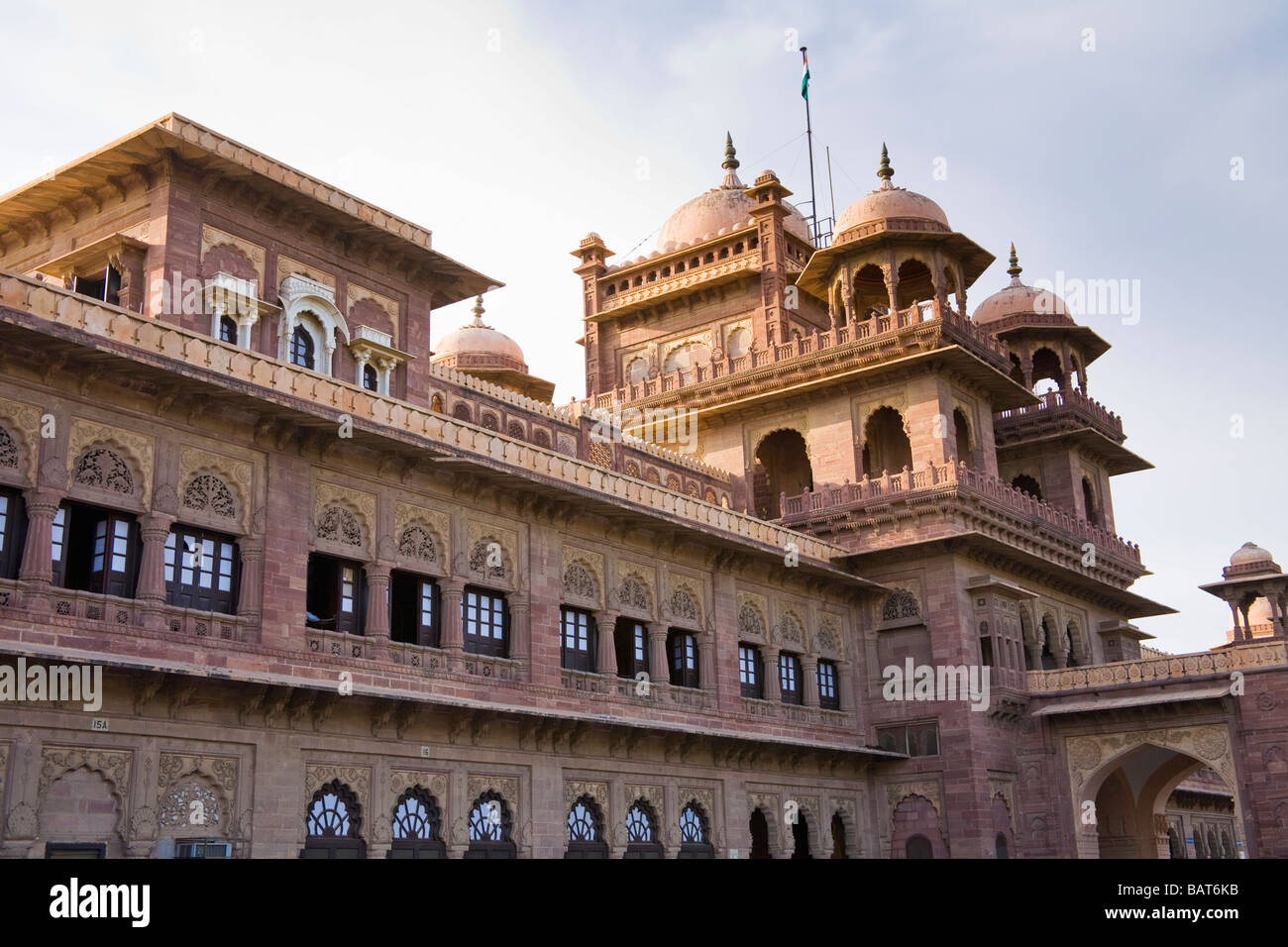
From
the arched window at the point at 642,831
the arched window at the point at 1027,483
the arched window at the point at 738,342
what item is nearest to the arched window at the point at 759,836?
the arched window at the point at 642,831

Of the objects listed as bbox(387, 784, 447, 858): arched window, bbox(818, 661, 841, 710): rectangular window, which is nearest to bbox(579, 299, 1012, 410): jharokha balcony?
bbox(818, 661, 841, 710): rectangular window

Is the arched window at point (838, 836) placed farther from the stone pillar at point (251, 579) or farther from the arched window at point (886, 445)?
the stone pillar at point (251, 579)

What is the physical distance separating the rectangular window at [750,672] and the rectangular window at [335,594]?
337 inches

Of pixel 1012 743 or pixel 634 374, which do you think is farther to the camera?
pixel 634 374

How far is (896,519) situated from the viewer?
2642cm

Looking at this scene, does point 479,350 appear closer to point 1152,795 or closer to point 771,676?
point 771,676

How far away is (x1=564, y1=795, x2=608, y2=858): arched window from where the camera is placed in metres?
19.4

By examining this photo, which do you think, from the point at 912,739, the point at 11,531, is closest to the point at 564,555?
the point at 11,531

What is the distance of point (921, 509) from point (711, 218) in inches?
459

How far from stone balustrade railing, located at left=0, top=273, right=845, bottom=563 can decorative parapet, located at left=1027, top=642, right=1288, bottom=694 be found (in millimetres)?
7332

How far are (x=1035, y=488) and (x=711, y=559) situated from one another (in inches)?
532

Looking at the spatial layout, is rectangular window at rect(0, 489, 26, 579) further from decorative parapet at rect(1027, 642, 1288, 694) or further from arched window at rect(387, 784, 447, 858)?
decorative parapet at rect(1027, 642, 1288, 694)
